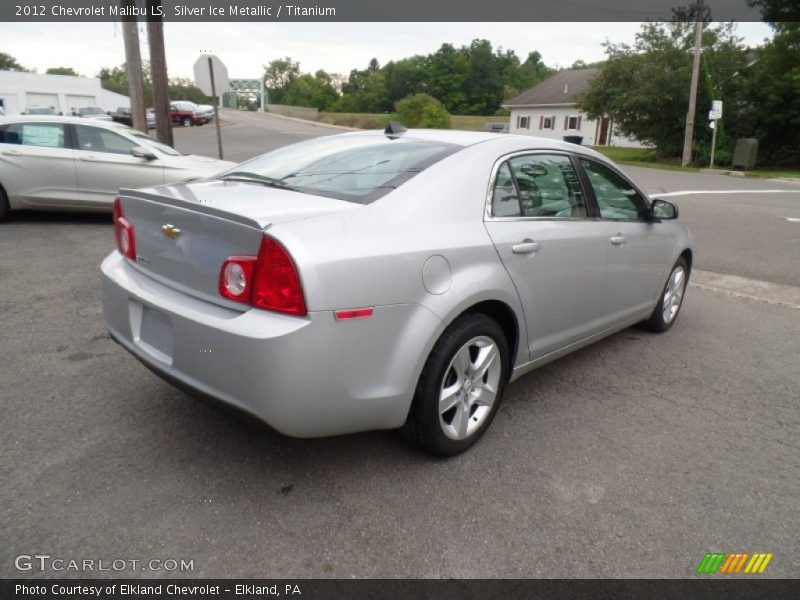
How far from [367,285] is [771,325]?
14.7ft

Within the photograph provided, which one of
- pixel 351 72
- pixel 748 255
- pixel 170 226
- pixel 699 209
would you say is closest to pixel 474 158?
pixel 170 226

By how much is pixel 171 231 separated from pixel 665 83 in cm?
3257

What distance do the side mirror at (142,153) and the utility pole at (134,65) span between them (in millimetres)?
4360

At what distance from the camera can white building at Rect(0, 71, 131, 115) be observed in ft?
160

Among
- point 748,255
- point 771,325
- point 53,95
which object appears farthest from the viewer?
point 53,95

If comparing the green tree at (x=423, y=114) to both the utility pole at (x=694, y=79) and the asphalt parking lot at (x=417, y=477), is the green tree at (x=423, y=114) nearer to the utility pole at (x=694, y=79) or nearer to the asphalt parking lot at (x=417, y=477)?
the utility pole at (x=694, y=79)

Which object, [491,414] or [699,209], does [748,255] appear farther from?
[491,414]

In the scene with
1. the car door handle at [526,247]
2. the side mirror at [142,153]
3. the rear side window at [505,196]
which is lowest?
the car door handle at [526,247]

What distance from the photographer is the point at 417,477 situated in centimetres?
290

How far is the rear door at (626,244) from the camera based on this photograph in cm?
400

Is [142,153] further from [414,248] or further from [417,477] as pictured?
[417,477]

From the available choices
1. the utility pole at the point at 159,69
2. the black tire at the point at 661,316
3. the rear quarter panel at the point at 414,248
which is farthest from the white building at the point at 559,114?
the rear quarter panel at the point at 414,248

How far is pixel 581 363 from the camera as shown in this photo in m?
4.44

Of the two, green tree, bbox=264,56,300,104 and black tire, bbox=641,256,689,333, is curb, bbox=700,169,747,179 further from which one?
green tree, bbox=264,56,300,104
